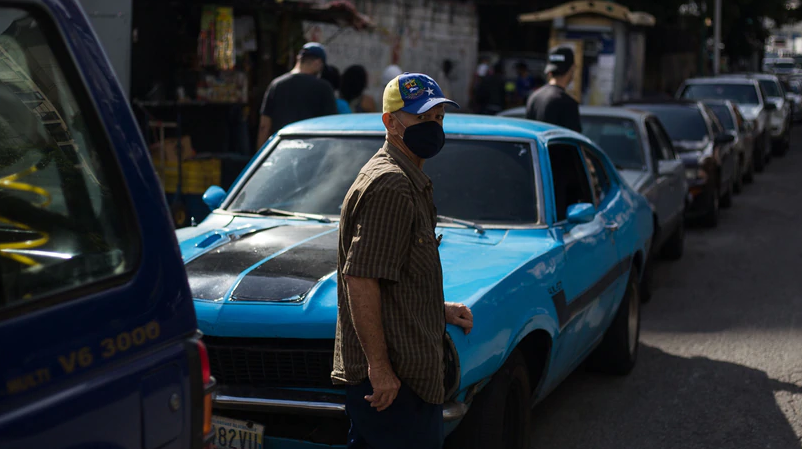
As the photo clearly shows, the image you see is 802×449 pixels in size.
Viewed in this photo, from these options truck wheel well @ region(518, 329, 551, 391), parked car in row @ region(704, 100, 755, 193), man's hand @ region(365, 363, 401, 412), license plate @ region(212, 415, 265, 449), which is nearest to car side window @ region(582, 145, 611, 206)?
truck wheel well @ region(518, 329, 551, 391)

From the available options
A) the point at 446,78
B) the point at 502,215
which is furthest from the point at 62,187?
the point at 446,78

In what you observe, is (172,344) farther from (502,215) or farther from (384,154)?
(502,215)

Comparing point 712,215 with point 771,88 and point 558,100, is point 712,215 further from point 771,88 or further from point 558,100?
point 771,88

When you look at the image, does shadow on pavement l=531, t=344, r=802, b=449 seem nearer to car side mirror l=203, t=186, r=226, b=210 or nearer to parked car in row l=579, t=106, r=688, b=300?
car side mirror l=203, t=186, r=226, b=210

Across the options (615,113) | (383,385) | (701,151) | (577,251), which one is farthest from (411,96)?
(701,151)

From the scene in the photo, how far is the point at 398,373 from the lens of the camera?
294 cm

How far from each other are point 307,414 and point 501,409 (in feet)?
2.56

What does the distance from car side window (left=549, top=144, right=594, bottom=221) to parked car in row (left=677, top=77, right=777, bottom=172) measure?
14.1 meters

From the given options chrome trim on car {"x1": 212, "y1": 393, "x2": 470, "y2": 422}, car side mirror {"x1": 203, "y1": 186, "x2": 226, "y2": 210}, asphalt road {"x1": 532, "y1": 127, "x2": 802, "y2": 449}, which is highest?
car side mirror {"x1": 203, "y1": 186, "x2": 226, "y2": 210}

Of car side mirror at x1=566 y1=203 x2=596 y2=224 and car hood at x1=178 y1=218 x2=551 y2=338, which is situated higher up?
car side mirror at x1=566 y1=203 x2=596 y2=224

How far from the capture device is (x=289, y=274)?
3963 millimetres

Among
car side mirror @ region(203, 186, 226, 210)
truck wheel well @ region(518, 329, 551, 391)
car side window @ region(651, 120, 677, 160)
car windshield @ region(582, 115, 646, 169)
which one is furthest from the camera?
car side window @ region(651, 120, 677, 160)

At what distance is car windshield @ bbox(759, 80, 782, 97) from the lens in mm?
25091

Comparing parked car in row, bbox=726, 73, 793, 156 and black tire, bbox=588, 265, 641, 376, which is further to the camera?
parked car in row, bbox=726, 73, 793, 156
